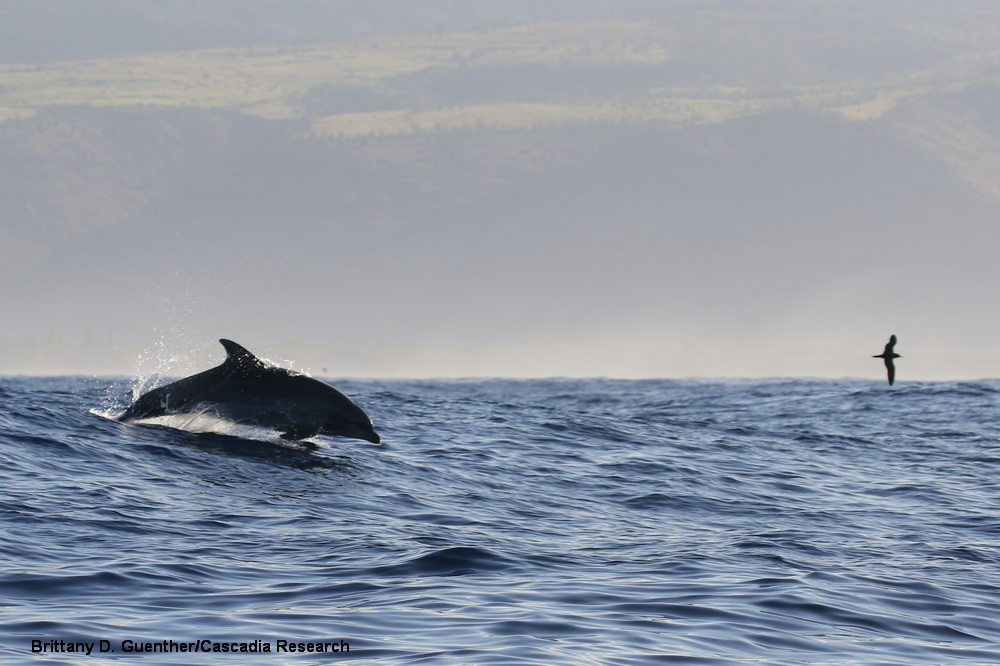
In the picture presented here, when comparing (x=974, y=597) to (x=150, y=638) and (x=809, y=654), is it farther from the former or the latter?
(x=150, y=638)

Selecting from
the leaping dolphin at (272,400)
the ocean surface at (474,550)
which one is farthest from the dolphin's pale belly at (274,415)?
the ocean surface at (474,550)

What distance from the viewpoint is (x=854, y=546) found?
15555 millimetres

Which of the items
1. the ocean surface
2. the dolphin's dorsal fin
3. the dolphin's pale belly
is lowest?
the ocean surface

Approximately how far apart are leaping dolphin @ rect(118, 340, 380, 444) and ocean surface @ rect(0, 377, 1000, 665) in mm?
492

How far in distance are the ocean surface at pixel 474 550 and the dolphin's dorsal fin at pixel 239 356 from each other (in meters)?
1.27

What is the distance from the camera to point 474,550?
1380 cm

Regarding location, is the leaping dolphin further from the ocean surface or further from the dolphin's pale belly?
the ocean surface

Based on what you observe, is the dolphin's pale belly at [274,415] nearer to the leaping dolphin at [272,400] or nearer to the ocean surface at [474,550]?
the leaping dolphin at [272,400]

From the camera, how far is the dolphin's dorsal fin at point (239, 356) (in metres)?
19.0

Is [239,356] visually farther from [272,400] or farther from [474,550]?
[474,550]

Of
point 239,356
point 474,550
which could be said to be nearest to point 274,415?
point 239,356

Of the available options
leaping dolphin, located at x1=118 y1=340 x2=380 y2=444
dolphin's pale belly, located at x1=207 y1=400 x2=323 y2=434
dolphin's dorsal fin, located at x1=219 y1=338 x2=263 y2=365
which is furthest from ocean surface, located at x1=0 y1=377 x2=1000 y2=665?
dolphin's dorsal fin, located at x1=219 y1=338 x2=263 y2=365

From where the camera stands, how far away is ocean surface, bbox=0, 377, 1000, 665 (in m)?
9.93

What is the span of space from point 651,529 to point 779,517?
8.88 ft
